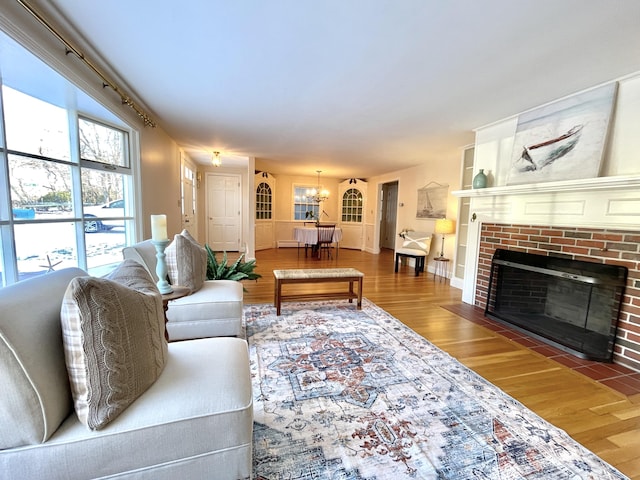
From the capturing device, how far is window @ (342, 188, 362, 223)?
338 inches

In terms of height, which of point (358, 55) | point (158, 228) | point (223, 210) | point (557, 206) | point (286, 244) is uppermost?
point (358, 55)

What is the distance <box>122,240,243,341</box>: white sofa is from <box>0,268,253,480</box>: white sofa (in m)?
1.11

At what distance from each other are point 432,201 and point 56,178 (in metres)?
5.39

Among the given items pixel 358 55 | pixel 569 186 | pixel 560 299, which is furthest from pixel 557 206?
pixel 358 55

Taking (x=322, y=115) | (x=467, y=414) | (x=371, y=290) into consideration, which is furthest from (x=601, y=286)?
(x=322, y=115)

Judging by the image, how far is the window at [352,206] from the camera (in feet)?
28.2

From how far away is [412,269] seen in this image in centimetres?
580

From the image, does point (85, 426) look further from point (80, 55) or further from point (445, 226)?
point (445, 226)

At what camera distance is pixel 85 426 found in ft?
2.97

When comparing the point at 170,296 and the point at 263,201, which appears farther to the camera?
the point at 263,201

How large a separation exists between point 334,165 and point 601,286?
499 centimetres

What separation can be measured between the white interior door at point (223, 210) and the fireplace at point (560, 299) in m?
5.78

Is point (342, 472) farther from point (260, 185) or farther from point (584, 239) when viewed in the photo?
point (260, 185)

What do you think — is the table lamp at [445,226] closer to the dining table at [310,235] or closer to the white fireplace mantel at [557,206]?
the white fireplace mantel at [557,206]
